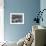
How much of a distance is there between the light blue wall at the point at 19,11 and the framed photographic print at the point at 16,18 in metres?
0.12

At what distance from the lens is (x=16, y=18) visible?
17.2 feet

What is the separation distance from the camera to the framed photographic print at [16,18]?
520 cm

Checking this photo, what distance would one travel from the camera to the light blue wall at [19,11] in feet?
16.9

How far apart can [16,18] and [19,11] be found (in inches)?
12.2

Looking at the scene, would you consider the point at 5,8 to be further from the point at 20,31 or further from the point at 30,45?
the point at 30,45

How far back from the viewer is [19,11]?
518 centimetres

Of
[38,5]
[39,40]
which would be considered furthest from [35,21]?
[39,40]

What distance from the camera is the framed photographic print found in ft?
17.0

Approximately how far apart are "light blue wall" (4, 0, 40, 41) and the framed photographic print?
12cm

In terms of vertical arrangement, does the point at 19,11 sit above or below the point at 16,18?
A: above

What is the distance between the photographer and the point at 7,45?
11.8ft

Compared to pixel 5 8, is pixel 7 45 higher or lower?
lower

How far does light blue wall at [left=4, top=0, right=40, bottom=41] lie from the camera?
5145mm

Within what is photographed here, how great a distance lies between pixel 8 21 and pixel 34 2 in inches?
50.8
